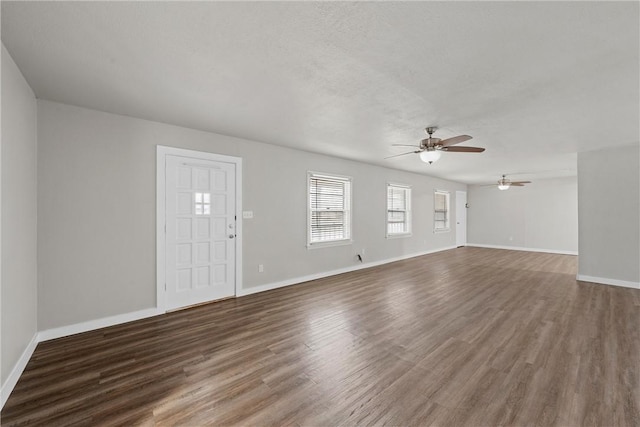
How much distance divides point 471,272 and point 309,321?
175 inches

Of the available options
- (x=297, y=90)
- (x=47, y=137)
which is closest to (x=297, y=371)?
(x=297, y=90)

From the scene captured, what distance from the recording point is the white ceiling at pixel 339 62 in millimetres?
1589

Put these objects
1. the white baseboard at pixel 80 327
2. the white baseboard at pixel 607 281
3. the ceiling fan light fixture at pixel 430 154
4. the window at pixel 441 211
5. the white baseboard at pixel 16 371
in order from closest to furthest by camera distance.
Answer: the white baseboard at pixel 16 371 → the white baseboard at pixel 80 327 → the ceiling fan light fixture at pixel 430 154 → the white baseboard at pixel 607 281 → the window at pixel 441 211

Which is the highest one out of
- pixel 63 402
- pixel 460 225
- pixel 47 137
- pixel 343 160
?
pixel 343 160

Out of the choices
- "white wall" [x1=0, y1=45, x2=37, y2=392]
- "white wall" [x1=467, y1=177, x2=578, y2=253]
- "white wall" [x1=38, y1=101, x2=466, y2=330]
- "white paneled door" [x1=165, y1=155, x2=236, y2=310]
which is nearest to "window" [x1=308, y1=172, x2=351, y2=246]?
"white wall" [x1=38, y1=101, x2=466, y2=330]

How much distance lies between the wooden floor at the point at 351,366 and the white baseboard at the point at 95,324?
0.33 ft

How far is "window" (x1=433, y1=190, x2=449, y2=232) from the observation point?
9039 millimetres

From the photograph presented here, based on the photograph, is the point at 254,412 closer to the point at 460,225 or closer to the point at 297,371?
the point at 297,371

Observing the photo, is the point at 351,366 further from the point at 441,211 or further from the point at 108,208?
the point at 441,211

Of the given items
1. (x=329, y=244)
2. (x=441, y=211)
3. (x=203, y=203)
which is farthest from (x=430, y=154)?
(x=441, y=211)

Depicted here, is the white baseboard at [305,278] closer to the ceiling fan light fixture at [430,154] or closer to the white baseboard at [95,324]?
the white baseboard at [95,324]

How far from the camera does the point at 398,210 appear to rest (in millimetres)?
7523

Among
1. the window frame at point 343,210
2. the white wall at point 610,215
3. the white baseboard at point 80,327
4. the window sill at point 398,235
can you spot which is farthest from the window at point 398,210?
the white wall at point 610,215

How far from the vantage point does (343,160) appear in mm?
5805
